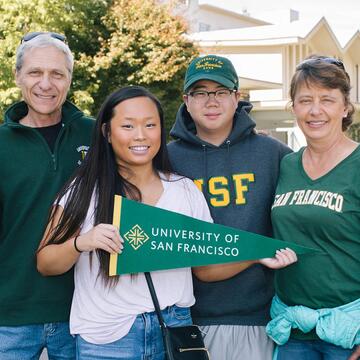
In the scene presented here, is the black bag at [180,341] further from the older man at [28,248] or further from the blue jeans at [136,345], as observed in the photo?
the older man at [28,248]

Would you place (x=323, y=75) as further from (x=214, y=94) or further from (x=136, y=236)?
(x=136, y=236)

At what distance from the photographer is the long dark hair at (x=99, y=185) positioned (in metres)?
3.21

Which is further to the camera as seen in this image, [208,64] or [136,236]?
[208,64]

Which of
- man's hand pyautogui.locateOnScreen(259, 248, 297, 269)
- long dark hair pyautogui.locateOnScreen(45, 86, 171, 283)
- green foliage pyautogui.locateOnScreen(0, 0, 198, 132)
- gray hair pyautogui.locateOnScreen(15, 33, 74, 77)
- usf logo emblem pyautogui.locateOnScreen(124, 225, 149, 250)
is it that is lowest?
man's hand pyautogui.locateOnScreen(259, 248, 297, 269)

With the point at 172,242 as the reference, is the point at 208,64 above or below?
above

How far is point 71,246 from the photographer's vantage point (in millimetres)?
3125

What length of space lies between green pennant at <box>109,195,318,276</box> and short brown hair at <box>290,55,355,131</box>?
0.88 meters

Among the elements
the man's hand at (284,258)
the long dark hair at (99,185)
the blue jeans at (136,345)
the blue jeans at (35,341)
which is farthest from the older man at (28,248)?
the man's hand at (284,258)

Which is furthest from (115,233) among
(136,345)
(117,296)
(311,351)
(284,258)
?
(311,351)

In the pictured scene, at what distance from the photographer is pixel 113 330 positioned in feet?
10.3

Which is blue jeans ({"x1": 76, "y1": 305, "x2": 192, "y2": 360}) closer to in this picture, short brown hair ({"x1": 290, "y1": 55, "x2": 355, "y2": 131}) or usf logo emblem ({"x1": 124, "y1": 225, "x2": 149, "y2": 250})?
usf logo emblem ({"x1": 124, "y1": 225, "x2": 149, "y2": 250})

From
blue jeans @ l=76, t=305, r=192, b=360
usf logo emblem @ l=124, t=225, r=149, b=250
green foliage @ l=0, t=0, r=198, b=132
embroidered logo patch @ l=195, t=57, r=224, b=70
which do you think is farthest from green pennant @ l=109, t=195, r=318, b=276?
green foliage @ l=0, t=0, r=198, b=132

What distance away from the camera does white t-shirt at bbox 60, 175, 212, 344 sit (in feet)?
10.3

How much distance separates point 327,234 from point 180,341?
0.92m
